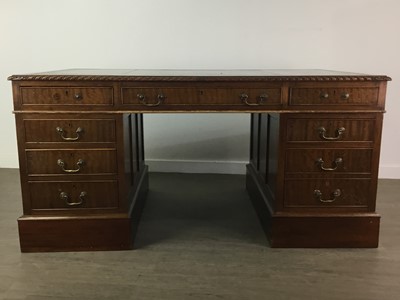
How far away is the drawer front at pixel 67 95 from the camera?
1666mm

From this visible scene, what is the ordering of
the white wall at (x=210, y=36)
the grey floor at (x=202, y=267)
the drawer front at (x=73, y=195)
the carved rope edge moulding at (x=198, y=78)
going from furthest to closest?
the white wall at (x=210, y=36) → the drawer front at (x=73, y=195) → the carved rope edge moulding at (x=198, y=78) → the grey floor at (x=202, y=267)

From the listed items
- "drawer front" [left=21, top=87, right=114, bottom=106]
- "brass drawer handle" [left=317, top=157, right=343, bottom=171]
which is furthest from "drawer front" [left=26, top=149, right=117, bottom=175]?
"brass drawer handle" [left=317, top=157, right=343, bottom=171]

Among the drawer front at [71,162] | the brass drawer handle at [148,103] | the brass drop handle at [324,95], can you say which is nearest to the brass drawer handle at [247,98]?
the brass drop handle at [324,95]

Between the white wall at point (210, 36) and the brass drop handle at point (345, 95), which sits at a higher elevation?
the white wall at point (210, 36)

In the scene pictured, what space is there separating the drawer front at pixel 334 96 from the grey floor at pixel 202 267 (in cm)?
66

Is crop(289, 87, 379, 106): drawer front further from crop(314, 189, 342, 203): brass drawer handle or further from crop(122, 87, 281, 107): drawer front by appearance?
crop(314, 189, 342, 203): brass drawer handle

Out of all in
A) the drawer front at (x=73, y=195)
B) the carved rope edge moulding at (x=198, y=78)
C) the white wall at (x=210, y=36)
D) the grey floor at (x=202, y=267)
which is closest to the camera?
the grey floor at (x=202, y=267)

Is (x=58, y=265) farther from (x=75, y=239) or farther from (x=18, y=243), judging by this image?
(x=18, y=243)

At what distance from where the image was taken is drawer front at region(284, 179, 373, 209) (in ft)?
5.88

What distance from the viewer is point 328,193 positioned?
1.80 m

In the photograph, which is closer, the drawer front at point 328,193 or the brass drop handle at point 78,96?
the brass drop handle at point 78,96

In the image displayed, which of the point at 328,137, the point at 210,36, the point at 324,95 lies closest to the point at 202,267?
the point at 328,137

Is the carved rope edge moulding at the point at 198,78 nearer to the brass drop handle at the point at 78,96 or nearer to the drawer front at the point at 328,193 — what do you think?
the brass drop handle at the point at 78,96

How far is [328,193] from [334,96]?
43cm
